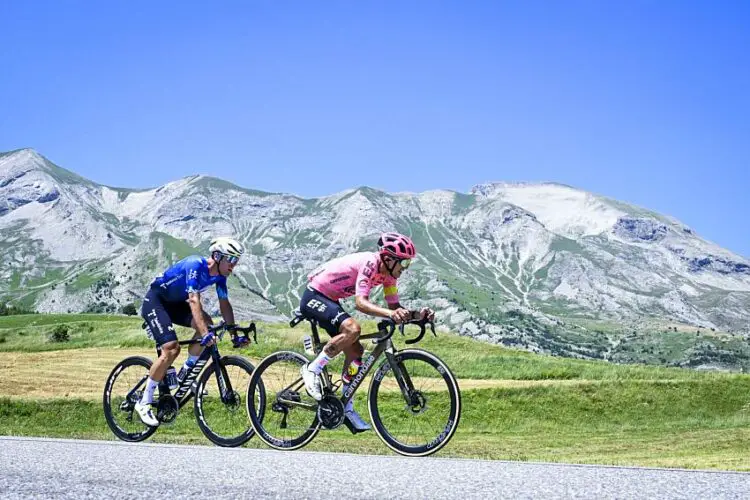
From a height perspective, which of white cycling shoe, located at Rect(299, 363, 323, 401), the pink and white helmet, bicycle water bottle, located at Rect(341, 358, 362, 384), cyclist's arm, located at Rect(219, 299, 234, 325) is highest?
the pink and white helmet

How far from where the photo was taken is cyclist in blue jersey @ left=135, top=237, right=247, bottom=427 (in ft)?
40.7

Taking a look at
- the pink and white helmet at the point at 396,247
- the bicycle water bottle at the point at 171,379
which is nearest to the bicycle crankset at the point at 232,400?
the bicycle water bottle at the point at 171,379

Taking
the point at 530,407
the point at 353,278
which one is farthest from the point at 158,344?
the point at 530,407

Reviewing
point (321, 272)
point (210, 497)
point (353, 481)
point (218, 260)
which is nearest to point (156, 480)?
point (210, 497)

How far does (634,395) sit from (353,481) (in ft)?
87.2

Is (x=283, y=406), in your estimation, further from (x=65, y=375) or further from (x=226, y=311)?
(x=65, y=375)

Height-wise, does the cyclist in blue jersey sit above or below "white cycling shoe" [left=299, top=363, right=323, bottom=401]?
above

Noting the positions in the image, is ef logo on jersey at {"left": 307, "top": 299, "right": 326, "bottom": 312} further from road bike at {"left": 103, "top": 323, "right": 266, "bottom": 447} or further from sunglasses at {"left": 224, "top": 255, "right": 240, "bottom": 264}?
sunglasses at {"left": 224, "top": 255, "right": 240, "bottom": 264}

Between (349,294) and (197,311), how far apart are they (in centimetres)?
242

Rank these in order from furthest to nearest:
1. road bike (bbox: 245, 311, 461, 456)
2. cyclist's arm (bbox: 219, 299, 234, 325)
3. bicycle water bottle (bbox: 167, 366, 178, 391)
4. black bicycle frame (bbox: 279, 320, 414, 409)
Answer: bicycle water bottle (bbox: 167, 366, 178, 391) < cyclist's arm (bbox: 219, 299, 234, 325) < black bicycle frame (bbox: 279, 320, 414, 409) < road bike (bbox: 245, 311, 461, 456)

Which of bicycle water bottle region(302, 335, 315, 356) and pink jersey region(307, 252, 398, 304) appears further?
bicycle water bottle region(302, 335, 315, 356)

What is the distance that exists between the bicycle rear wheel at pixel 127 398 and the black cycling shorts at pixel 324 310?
364 cm

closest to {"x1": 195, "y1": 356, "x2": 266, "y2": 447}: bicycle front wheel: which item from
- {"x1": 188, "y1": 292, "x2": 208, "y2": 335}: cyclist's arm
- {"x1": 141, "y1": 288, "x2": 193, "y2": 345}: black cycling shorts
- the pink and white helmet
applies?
{"x1": 188, "y1": 292, "x2": 208, "y2": 335}: cyclist's arm

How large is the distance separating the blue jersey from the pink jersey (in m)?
1.78
